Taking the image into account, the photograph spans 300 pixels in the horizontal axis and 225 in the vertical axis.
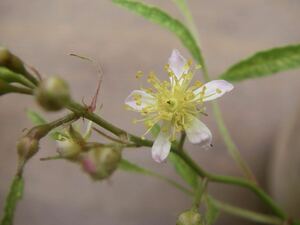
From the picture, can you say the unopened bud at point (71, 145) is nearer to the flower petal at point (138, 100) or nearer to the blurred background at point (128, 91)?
the flower petal at point (138, 100)

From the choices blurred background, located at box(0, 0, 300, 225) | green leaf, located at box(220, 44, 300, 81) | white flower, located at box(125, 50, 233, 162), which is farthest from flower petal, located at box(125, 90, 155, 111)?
blurred background, located at box(0, 0, 300, 225)

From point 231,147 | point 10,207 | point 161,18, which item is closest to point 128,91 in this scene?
point 231,147

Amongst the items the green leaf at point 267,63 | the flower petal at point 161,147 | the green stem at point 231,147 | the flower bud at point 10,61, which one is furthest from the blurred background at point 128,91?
the flower bud at point 10,61

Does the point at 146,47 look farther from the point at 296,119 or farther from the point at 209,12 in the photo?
the point at 296,119

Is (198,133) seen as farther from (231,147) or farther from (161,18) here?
(231,147)

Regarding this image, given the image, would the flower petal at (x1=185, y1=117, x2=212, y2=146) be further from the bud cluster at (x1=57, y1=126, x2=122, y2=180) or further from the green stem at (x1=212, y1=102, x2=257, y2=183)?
the green stem at (x1=212, y1=102, x2=257, y2=183)
